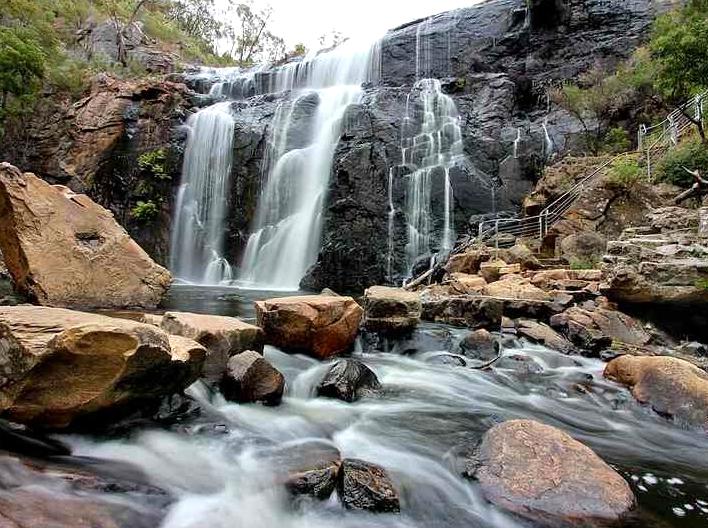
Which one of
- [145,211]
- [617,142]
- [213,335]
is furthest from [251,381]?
[145,211]

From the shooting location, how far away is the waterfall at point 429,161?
17.5 meters

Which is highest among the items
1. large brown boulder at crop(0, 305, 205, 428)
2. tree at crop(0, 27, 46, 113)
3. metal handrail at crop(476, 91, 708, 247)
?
tree at crop(0, 27, 46, 113)

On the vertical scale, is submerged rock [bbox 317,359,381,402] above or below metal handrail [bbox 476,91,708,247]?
below

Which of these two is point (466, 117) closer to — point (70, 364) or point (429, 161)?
point (429, 161)

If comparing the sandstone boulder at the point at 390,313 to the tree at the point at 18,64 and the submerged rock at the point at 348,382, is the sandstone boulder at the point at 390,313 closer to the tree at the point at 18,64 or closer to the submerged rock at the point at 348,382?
the submerged rock at the point at 348,382

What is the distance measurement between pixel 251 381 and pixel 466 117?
19626mm

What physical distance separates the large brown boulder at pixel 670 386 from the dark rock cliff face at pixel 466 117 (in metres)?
11.1

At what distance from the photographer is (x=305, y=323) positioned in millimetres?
6098

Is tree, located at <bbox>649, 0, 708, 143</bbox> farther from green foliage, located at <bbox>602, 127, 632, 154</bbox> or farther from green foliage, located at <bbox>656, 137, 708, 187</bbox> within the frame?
green foliage, located at <bbox>602, 127, 632, 154</bbox>

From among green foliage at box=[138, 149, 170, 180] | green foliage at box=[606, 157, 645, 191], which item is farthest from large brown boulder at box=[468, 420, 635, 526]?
green foliage at box=[138, 149, 170, 180]

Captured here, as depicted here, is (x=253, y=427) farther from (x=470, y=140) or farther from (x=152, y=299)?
(x=470, y=140)

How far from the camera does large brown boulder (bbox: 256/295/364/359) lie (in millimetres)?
6090

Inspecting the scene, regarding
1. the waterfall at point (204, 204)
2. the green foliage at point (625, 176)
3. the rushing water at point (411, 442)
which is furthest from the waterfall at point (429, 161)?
the rushing water at point (411, 442)

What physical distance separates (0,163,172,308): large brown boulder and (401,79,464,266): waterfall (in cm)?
1029
